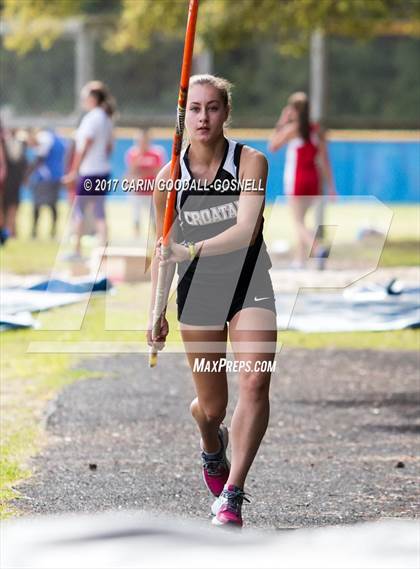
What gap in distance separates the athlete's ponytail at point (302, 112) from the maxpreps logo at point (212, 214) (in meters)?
11.2

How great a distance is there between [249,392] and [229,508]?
47cm

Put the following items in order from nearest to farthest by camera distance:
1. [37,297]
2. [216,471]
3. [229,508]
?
[229,508] < [216,471] < [37,297]

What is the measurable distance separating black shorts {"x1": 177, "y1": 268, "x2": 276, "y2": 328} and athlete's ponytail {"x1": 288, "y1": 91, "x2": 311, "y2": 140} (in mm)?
11206

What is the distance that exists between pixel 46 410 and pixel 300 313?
5.02 meters

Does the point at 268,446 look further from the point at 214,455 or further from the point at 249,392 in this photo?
the point at 249,392

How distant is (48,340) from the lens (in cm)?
1172

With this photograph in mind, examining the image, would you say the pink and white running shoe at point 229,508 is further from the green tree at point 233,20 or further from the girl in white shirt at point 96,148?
the green tree at point 233,20

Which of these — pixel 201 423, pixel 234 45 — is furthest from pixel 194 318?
pixel 234 45

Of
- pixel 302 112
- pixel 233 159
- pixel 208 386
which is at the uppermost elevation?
pixel 233 159

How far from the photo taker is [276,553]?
2.39m

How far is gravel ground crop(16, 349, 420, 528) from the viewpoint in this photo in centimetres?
634

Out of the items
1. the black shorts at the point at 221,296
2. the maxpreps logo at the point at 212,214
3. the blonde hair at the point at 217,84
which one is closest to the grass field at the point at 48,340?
the black shorts at the point at 221,296

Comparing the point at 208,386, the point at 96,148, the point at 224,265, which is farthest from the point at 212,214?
the point at 96,148

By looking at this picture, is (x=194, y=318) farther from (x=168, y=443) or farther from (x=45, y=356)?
(x=45, y=356)
